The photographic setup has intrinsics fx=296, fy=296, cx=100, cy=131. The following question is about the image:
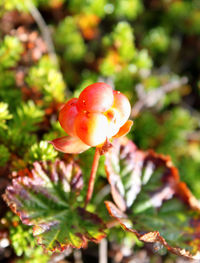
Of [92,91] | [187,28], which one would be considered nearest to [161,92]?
[187,28]

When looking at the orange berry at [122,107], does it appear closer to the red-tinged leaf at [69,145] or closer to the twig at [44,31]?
the red-tinged leaf at [69,145]

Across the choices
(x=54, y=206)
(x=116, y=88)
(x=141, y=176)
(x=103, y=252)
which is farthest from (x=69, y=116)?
(x=116, y=88)

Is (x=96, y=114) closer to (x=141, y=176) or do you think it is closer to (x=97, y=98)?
(x=97, y=98)

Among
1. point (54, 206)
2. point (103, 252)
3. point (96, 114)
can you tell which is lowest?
point (103, 252)

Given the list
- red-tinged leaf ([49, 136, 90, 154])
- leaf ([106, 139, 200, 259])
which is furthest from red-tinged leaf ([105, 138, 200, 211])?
red-tinged leaf ([49, 136, 90, 154])

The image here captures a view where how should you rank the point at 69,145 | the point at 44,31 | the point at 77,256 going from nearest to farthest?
the point at 69,145
the point at 77,256
the point at 44,31

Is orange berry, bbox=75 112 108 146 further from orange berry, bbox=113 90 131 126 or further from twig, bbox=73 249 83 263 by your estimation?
twig, bbox=73 249 83 263

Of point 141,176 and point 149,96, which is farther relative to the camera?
point 149,96
